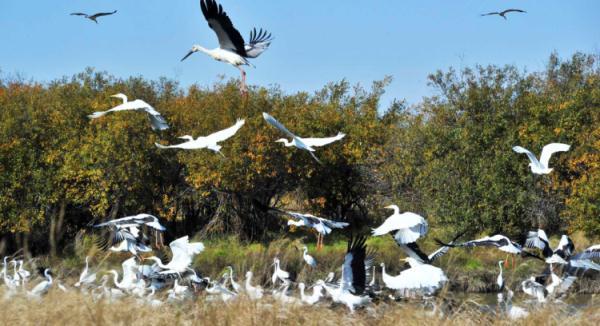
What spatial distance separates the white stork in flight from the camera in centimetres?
1413

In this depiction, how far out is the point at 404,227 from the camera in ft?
38.9

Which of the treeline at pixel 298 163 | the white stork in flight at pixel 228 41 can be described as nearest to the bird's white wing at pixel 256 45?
the white stork in flight at pixel 228 41

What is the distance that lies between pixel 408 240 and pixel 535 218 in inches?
539

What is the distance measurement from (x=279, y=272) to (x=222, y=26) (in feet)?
14.8

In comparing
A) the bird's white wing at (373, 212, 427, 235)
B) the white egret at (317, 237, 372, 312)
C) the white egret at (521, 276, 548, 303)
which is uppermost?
the bird's white wing at (373, 212, 427, 235)

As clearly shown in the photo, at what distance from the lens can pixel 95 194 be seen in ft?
84.4

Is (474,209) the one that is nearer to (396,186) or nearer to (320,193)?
(396,186)

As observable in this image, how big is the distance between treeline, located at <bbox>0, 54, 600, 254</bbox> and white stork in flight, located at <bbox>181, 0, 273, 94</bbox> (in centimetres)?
967

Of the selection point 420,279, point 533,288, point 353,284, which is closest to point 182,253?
point 353,284

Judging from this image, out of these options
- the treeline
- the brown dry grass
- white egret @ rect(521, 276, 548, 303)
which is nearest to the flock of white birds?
white egret @ rect(521, 276, 548, 303)

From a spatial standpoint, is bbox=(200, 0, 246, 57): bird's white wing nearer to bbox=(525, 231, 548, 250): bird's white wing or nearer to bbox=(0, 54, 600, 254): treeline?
bbox=(525, 231, 548, 250): bird's white wing

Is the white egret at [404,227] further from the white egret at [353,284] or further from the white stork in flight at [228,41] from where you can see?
the white stork in flight at [228,41]

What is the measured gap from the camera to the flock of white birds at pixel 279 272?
436 inches

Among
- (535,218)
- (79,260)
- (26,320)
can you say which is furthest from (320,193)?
(26,320)
